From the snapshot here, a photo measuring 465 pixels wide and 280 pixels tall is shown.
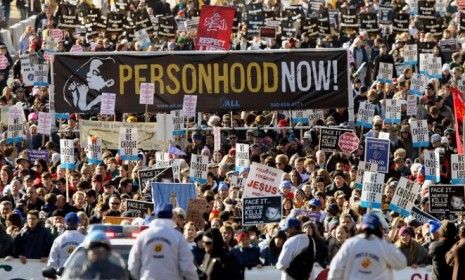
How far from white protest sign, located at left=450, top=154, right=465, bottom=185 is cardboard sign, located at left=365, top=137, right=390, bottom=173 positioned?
0.88m

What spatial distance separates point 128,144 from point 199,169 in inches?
67.6

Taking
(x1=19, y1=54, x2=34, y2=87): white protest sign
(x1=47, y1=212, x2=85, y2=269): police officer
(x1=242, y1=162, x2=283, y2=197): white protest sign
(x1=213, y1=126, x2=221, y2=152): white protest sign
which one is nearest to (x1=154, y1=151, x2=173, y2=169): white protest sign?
(x1=213, y1=126, x2=221, y2=152): white protest sign

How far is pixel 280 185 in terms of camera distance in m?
30.7

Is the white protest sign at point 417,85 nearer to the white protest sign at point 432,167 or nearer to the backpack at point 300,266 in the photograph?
the white protest sign at point 432,167

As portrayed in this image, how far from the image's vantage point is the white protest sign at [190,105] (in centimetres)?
3747

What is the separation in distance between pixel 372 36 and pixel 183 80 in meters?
10.3

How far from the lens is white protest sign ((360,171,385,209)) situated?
1142 inches

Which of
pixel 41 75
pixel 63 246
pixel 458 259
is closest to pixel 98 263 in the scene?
pixel 63 246

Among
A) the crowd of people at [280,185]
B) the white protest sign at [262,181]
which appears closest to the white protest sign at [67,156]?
the crowd of people at [280,185]

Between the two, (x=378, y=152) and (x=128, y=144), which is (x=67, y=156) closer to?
(x=128, y=144)

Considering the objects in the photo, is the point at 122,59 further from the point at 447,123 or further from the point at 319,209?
the point at 319,209

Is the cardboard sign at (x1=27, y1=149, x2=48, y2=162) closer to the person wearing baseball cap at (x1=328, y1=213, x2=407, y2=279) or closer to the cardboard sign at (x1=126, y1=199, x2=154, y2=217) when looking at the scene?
the cardboard sign at (x1=126, y1=199, x2=154, y2=217)

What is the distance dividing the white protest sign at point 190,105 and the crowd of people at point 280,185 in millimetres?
304

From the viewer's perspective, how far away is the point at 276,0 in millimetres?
Answer: 51938
